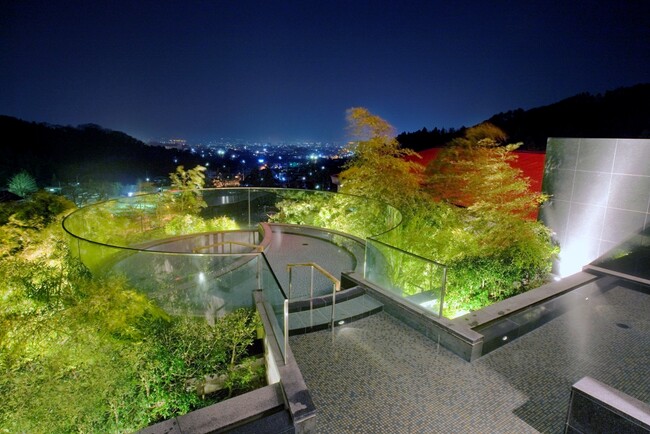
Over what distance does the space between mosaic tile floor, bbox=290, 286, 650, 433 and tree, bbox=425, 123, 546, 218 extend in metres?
3.56

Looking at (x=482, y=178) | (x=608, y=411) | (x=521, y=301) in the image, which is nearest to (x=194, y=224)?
(x=482, y=178)

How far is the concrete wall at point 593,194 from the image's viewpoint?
721cm

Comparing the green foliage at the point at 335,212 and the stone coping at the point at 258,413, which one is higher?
the green foliage at the point at 335,212

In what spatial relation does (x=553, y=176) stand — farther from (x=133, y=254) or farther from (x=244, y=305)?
(x=133, y=254)

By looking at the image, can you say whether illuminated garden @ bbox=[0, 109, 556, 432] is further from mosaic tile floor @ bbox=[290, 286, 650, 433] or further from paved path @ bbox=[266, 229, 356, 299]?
mosaic tile floor @ bbox=[290, 286, 650, 433]

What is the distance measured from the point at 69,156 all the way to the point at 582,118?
48.2m

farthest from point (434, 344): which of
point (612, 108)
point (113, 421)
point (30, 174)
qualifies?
point (30, 174)

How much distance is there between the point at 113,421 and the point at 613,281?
319 inches

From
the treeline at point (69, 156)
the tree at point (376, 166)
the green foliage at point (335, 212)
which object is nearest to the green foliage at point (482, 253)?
the green foliage at point (335, 212)

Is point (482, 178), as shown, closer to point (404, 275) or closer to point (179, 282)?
point (404, 275)

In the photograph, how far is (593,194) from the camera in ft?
26.1

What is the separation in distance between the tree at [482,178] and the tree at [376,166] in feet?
6.33

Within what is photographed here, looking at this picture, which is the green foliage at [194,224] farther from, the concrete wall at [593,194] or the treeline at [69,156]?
the treeline at [69,156]

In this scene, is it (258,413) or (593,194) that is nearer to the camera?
(258,413)
